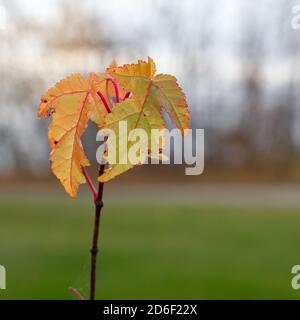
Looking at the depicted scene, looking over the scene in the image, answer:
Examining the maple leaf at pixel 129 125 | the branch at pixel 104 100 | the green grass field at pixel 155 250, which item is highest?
the green grass field at pixel 155 250

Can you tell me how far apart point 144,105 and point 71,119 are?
0.23 feet

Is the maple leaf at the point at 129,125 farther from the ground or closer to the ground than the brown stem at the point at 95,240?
farther from the ground

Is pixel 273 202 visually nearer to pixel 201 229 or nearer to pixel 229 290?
pixel 201 229

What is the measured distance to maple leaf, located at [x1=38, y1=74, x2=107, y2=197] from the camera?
0.51 meters

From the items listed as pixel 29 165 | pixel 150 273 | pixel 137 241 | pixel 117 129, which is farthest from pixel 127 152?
pixel 29 165

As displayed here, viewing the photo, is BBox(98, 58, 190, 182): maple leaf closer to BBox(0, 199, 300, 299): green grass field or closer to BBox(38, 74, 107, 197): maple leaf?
BBox(38, 74, 107, 197): maple leaf

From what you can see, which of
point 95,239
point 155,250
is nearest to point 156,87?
point 95,239

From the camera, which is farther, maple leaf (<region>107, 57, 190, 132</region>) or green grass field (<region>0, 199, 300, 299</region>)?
green grass field (<region>0, 199, 300, 299</region>)

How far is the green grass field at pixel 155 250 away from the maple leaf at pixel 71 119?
4474 mm

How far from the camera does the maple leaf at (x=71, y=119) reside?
1.67ft

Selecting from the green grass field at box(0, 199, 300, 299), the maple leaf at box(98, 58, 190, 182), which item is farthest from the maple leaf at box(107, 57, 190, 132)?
the green grass field at box(0, 199, 300, 299)

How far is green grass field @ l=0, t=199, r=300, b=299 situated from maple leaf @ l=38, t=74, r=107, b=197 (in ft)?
14.7

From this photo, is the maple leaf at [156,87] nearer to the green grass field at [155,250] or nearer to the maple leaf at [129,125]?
the maple leaf at [129,125]

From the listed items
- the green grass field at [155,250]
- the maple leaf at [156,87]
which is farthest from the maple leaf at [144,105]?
the green grass field at [155,250]
